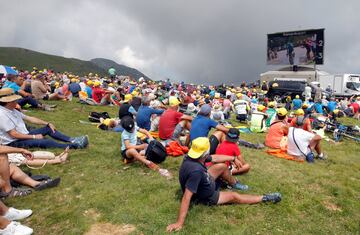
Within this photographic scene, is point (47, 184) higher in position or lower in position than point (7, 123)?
lower

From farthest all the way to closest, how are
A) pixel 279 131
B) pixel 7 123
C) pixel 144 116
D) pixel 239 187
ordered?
pixel 279 131 → pixel 144 116 → pixel 7 123 → pixel 239 187

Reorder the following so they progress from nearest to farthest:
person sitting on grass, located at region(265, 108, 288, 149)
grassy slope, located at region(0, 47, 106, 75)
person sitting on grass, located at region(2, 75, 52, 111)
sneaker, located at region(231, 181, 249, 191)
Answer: sneaker, located at region(231, 181, 249, 191) → person sitting on grass, located at region(265, 108, 288, 149) → person sitting on grass, located at region(2, 75, 52, 111) → grassy slope, located at region(0, 47, 106, 75)

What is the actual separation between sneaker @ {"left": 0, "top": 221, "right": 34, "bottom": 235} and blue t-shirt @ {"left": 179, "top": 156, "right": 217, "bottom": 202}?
252 centimetres

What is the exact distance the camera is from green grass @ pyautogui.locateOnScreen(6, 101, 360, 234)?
4.89 m

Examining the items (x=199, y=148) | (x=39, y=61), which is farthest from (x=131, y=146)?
(x=39, y=61)

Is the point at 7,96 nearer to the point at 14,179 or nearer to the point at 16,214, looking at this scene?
the point at 14,179

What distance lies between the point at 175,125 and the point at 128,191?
3.58 meters

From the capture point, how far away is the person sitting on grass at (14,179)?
528 cm

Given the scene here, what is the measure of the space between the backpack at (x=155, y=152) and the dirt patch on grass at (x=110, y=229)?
2.62m

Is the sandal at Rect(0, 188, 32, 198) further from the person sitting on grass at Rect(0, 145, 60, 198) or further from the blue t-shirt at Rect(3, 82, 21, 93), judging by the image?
the blue t-shirt at Rect(3, 82, 21, 93)

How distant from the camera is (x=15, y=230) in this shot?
4289 mm

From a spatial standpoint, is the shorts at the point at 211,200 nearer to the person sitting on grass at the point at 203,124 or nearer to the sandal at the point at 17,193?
the person sitting on grass at the point at 203,124

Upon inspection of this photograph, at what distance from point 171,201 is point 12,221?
2.64m

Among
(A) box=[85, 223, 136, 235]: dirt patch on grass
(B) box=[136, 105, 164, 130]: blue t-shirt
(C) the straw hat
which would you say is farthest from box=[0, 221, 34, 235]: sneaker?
Answer: (B) box=[136, 105, 164, 130]: blue t-shirt
